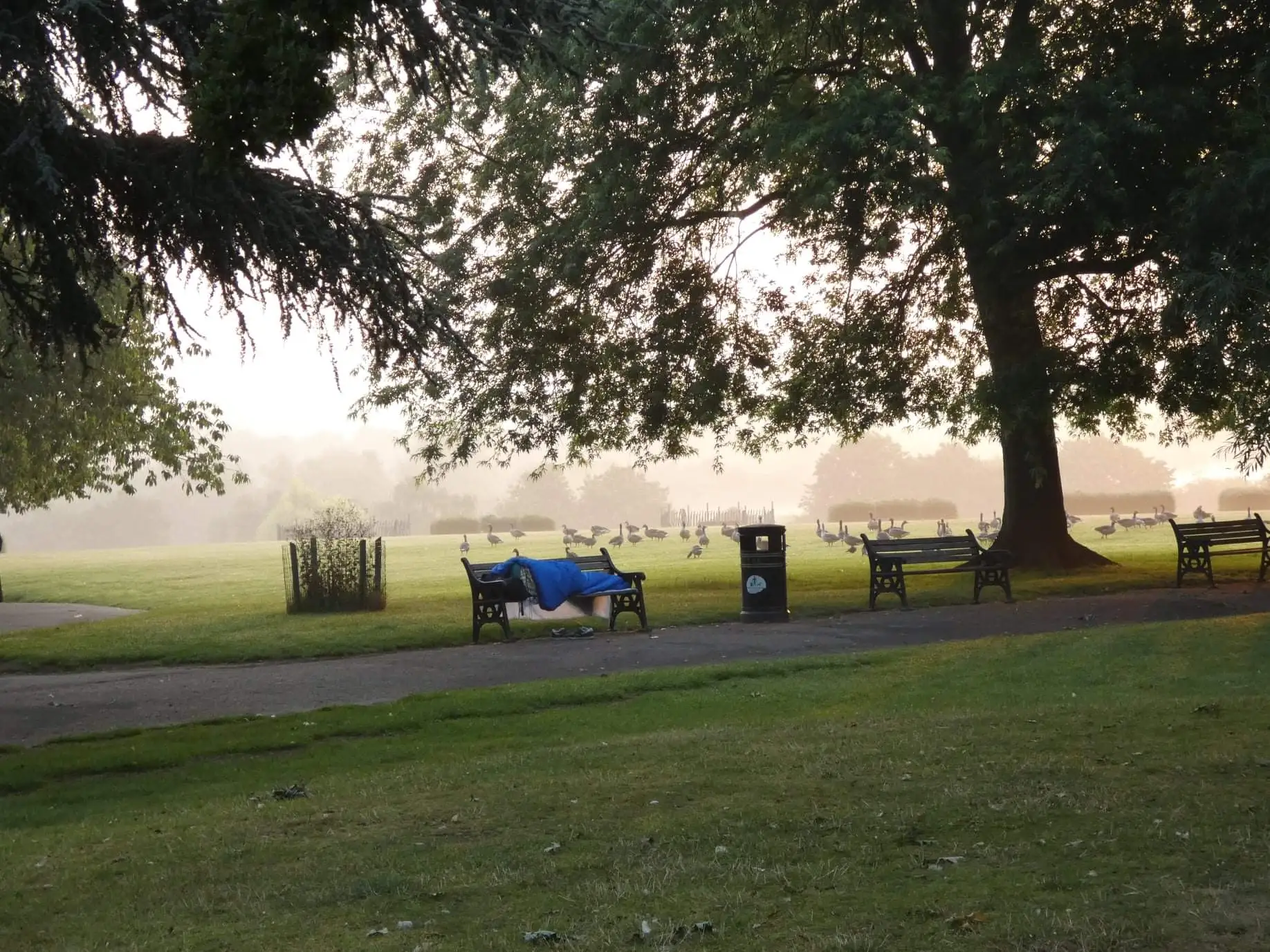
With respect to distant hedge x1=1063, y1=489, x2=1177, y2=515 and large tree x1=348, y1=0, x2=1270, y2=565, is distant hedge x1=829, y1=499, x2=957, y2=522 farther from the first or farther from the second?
large tree x1=348, y1=0, x2=1270, y2=565

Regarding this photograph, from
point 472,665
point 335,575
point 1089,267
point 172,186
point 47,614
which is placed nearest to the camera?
point 172,186

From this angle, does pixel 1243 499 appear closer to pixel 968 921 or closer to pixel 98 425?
pixel 98 425

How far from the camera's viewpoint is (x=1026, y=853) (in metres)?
5.92

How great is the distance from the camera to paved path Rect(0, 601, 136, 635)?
23.7m

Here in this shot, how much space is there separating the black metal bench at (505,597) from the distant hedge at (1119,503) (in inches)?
2642

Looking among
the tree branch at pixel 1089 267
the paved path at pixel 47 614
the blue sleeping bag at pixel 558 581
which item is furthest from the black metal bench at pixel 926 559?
the paved path at pixel 47 614

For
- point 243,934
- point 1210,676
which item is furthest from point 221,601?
point 243,934

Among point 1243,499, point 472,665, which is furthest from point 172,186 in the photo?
point 1243,499

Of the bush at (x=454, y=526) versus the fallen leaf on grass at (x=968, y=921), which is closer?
the fallen leaf on grass at (x=968, y=921)

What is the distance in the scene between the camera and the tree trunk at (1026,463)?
25.1 metres

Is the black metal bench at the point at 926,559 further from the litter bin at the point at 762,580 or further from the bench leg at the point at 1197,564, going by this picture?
the bench leg at the point at 1197,564

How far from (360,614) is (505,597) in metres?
5.01

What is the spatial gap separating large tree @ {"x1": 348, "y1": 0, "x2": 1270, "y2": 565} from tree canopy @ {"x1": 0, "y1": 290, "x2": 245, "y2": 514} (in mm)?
6776

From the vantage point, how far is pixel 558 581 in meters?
19.5
